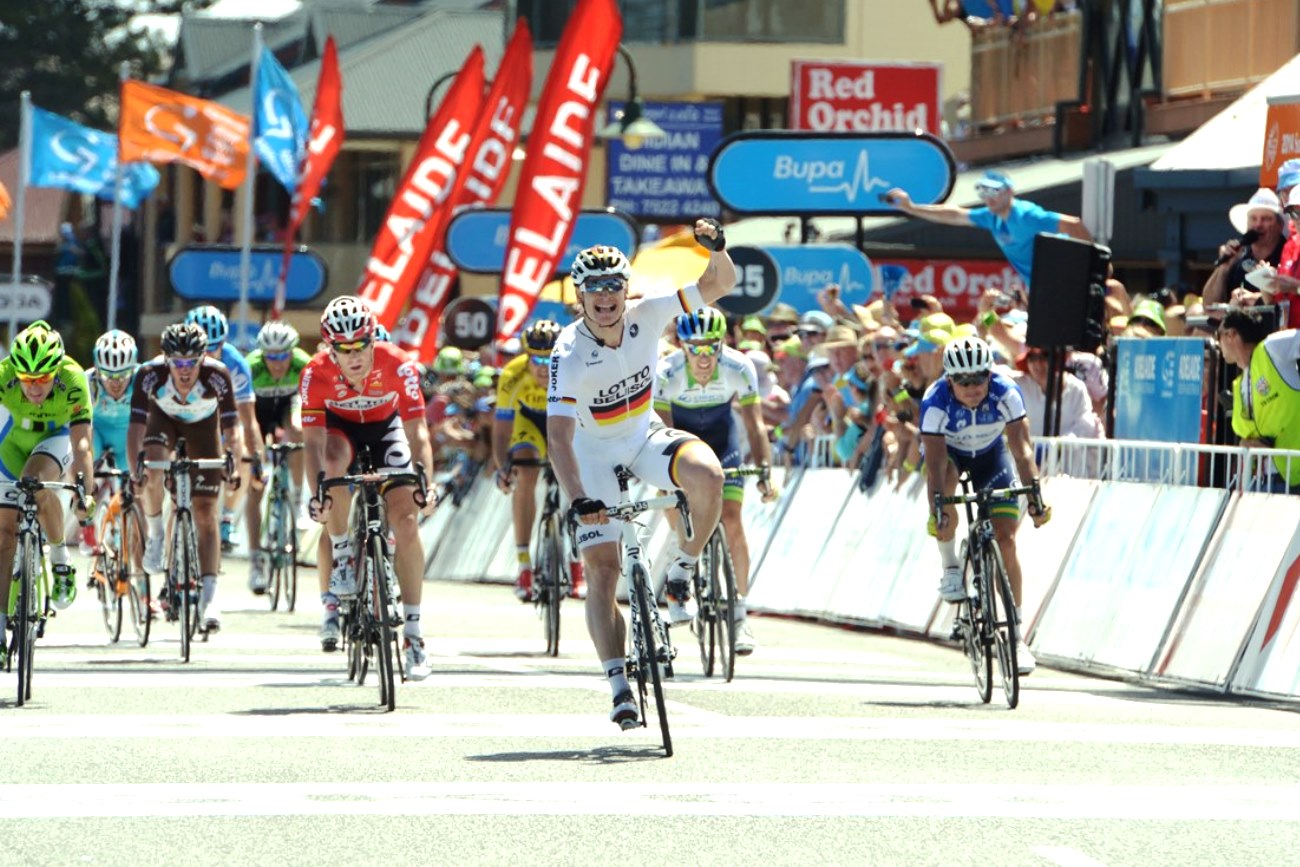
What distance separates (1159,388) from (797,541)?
5.12 metres

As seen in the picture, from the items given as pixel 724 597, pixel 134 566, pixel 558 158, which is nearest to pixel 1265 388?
pixel 724 597

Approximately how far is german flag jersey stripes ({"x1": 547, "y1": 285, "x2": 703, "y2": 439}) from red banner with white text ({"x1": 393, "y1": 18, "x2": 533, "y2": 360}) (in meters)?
18.6

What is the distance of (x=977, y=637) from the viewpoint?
1431 centimetres

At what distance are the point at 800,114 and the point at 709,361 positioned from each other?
17545mm

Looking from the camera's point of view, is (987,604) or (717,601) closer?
(987,604)

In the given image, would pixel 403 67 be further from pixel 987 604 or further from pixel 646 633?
pixel 646 633

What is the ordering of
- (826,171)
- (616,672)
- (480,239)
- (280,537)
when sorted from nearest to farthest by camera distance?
1. (616,672)
2. (280,537)
3. (826,171)
4. (480,239)

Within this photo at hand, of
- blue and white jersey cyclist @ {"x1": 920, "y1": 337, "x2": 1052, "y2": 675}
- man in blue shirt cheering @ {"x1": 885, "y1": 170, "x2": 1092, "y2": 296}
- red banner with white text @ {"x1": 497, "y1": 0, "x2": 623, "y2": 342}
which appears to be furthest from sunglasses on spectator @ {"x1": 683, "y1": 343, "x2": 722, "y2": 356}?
red banner with white text @ {"x1": 497, "y1": 0, "x2": 623, "y2": 342}

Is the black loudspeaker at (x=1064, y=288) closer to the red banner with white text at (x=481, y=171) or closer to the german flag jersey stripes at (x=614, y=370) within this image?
the german flag jersey stripes at (x=614, y=370)

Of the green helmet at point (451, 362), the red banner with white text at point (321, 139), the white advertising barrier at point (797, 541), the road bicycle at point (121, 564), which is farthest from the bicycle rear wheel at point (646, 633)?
the red banner with white text at point (321, 139)

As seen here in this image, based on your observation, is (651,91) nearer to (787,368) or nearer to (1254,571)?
(787,368)

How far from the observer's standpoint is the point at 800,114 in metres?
33.5

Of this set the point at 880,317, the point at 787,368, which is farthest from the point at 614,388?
the point at 787,368

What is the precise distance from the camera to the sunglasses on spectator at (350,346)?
47.3ft
